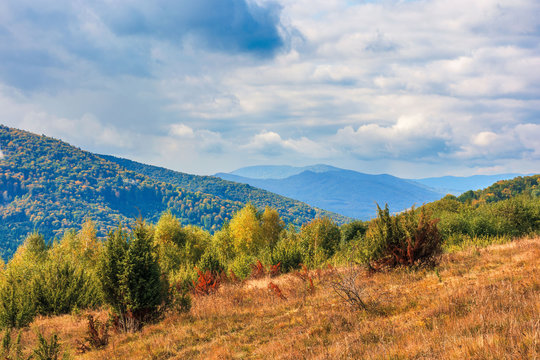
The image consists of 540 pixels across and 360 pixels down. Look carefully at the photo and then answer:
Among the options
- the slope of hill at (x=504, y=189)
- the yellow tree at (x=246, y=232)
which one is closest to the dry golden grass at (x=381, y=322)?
the yellow tree at (x=246, y=232)

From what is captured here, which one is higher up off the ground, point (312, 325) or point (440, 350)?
point (440, 350)

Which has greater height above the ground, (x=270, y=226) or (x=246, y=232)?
(x=270, y=226)

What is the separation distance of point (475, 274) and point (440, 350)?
6.58 metres

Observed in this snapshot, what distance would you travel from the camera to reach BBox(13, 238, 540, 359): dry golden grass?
5.08m

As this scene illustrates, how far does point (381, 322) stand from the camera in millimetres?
7176

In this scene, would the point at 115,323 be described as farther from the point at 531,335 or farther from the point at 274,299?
the point at 531,335

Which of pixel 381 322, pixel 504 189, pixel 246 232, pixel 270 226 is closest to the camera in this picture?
pixel 381 322

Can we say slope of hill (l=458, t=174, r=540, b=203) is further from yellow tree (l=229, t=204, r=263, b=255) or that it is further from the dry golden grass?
the dry golden grass

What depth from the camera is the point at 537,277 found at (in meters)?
8.00

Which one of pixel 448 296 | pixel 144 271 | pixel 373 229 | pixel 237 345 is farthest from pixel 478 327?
pixel 144 271

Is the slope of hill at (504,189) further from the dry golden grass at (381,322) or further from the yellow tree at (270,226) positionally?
the dry golden grass at (381,322)

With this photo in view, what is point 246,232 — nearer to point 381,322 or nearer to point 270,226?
point 270,226

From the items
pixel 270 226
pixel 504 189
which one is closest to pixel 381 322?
pixel 270 226

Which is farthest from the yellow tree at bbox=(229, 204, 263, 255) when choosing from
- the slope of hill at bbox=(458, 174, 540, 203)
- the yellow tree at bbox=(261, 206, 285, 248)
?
the slope of hill at bbox=(458, 174, 540, 203)
